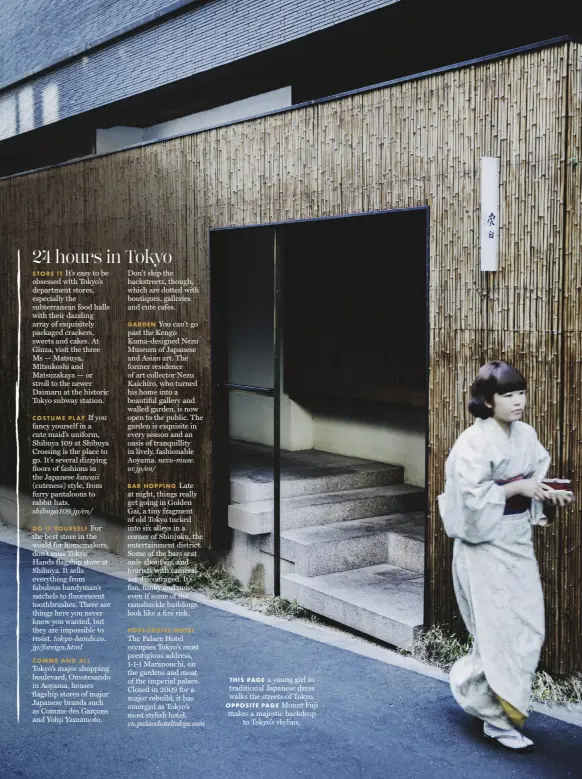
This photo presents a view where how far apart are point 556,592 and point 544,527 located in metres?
0.40

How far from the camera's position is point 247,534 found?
8.02 m

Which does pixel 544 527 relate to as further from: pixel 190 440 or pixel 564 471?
pixel 190 440

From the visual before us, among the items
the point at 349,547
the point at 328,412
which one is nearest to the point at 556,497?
the point at 349,547

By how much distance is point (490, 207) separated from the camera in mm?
5453

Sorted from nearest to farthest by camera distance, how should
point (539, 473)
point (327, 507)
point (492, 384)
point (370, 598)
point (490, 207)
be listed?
point (492, 384)
point (539, 473)
point (490, 207)
point (370, 598)
point (327, 507)

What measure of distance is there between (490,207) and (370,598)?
3152mm

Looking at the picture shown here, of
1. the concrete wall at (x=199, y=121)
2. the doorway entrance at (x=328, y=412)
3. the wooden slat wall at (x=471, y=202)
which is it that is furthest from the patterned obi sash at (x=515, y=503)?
the concrete wall at (x=199, y=121)

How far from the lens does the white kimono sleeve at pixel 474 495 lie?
4.60 metres

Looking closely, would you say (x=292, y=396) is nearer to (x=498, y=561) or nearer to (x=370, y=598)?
(x=370, y=598)

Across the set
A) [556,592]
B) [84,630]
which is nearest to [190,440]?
[84,630]

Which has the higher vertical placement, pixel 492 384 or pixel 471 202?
pixel 471 202

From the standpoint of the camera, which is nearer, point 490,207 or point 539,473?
point 539,473

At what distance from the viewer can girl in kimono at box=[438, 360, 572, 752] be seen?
15.1ft

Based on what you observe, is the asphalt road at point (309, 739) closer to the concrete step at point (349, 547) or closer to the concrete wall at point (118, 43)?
the concrete step at point (349, 547)
